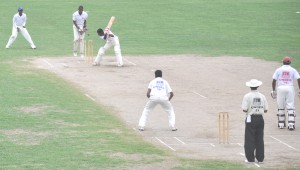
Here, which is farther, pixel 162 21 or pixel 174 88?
pixel 162 21

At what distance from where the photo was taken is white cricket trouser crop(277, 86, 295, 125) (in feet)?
105

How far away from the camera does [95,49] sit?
5266 centimetres

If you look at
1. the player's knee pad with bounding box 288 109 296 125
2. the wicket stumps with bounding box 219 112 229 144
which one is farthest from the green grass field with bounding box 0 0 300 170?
the player's knee pad with bounding box 288 109 296 125

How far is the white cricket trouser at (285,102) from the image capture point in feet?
105

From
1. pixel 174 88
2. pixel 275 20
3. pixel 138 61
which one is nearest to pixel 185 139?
pixel 174 88

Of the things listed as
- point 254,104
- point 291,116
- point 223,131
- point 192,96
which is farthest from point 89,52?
point 254,104

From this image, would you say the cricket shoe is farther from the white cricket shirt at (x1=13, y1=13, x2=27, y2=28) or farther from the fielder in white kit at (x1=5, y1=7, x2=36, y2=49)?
the white cricket shirt at (x1=13, y1=13, x2=27, y2=28)

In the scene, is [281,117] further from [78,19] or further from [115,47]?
[78,19]

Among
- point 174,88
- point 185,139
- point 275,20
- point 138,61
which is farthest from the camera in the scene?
point 275,20

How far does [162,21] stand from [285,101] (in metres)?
32.4

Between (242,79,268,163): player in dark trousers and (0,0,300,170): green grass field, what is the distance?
0.63 meters

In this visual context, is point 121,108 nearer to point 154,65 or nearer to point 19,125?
point 19,125

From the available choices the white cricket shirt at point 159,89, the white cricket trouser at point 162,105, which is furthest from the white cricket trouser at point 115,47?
the white cricket shirt at point 159,89

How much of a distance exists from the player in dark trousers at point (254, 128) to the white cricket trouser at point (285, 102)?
4.92m
